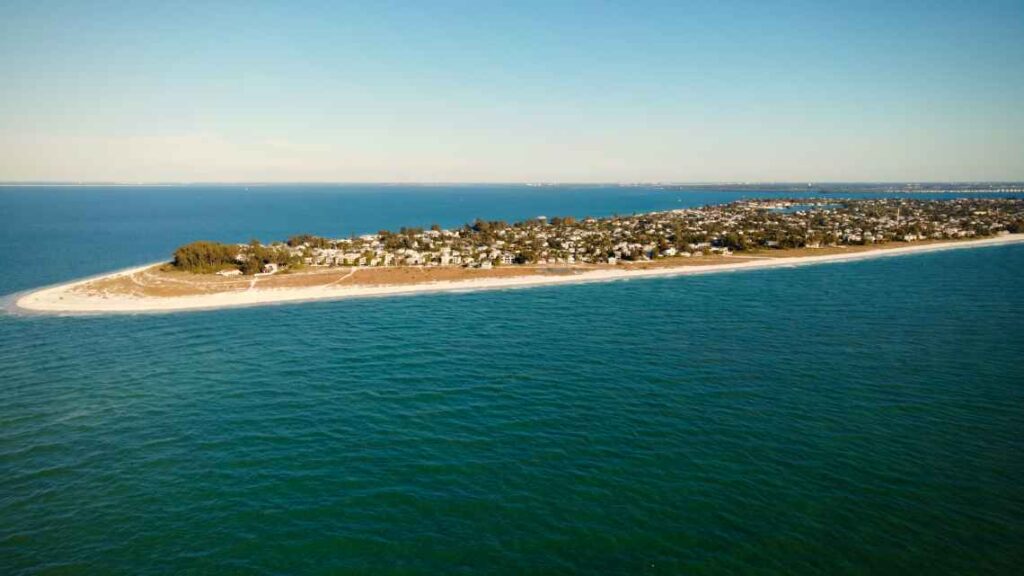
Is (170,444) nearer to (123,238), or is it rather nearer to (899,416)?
(899,416)

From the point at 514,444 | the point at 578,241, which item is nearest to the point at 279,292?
the point at 514,444

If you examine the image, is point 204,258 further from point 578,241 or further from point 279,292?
point 578,241

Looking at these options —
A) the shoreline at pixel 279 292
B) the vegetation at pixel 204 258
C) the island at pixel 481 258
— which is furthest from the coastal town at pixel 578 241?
the shoreline at pixel 279 292

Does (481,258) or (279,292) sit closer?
(279,292)

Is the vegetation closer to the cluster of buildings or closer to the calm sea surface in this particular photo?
the cluster of buildings

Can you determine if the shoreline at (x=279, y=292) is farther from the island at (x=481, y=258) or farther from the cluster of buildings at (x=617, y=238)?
the cluster of buildings at (x=617, y=238)
